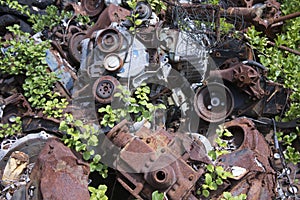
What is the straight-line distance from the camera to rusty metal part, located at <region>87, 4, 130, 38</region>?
333 cm

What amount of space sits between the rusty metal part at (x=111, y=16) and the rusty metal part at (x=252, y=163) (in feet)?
4.64

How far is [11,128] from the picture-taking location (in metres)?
2.92

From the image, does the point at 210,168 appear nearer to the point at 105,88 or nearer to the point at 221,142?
the point at 221,142

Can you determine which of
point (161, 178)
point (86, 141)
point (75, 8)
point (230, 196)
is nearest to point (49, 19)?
point (75, 8)

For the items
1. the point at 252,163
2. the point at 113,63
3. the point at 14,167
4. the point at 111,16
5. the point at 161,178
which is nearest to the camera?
the point at 161,178

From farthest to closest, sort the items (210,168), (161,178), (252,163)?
(252,163), (210,168), (161,178)

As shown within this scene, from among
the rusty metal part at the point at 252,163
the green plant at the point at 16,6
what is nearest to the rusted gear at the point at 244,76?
the rusty metal part at the point at 252,163

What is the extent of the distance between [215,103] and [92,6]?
5.92 ft

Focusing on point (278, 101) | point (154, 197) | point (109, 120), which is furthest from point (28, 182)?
point (278, 101)

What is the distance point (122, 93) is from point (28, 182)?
2.84 ft

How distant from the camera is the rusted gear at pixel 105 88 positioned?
109 inches

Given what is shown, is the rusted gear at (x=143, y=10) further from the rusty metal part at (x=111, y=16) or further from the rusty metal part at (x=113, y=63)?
the rusty metal part at (x=113, y=63)

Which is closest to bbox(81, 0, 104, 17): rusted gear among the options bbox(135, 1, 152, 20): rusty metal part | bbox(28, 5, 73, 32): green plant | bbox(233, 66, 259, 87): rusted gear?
bbox(28, 5, 73, 32): green plant

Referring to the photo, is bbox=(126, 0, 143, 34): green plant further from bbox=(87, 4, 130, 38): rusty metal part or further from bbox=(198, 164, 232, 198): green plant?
bbox=(198, 164, 232, 198): green plant
